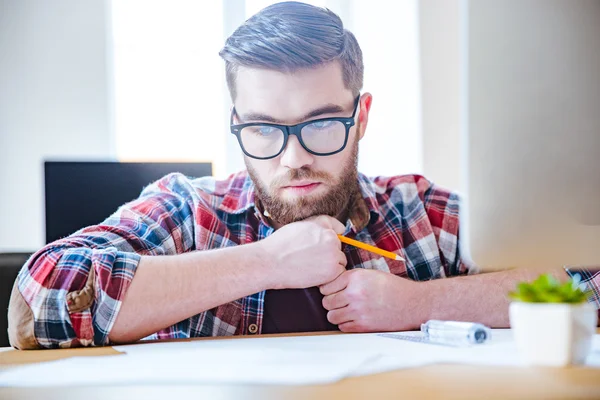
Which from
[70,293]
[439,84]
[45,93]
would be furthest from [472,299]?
[45,93]

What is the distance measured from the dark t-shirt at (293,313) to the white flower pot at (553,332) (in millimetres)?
691

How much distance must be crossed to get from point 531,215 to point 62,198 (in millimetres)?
1304

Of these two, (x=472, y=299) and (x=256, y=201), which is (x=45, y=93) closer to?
(x=256, y=201)

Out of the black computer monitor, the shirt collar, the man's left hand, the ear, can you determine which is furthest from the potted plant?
the black computer monitor

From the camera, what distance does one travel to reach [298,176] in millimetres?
1346

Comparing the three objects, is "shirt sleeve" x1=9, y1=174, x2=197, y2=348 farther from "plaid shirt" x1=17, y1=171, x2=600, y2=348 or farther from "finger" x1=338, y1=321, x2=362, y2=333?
"finger" x1=338, y1=321, x2=362, y2=333

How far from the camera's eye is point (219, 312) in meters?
1.36

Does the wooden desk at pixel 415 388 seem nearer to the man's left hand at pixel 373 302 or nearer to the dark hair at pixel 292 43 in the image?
the man's left hand at pixel 373 302

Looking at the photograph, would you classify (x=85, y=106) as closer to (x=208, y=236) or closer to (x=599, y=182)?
(x=208, y=236)

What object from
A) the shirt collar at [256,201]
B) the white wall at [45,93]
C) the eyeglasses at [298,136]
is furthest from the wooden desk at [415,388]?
the white wall at [45,93]

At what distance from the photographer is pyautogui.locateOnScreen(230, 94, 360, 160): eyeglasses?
1.30 meters

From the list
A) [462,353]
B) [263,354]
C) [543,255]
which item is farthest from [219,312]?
[543,255]

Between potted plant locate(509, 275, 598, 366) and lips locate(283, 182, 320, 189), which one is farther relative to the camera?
lips locate(283, 182, 320, 189)

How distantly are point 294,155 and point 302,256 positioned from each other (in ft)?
0.76
